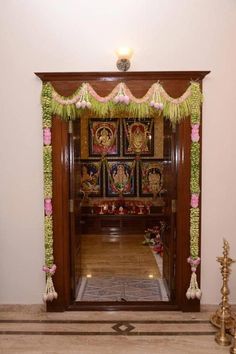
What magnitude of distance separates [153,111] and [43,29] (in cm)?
151

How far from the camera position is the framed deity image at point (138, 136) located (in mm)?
8406

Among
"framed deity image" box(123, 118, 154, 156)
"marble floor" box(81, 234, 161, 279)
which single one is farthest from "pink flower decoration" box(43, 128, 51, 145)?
"framed deity image" box(123, 118, 154, 156)

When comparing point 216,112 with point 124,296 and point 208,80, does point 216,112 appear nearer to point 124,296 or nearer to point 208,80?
point 208,80

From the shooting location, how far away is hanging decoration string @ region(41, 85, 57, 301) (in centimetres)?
379

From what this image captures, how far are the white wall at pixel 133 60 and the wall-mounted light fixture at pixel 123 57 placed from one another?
8 centimetres

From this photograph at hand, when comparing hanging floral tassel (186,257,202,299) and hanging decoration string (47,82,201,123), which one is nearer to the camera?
hanging decoration string (47,82,201,123)

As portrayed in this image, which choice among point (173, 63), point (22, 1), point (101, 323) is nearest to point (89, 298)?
point (101, 323)

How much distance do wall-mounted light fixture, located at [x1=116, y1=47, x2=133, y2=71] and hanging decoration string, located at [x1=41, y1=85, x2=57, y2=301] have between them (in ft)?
2.60

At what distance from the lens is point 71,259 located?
4.11 meters

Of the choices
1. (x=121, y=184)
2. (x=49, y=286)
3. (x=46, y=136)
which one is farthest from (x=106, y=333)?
(x=121, y=184)

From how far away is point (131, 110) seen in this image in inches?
151

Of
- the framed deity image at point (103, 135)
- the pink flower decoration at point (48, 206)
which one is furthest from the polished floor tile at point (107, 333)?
the framed deity image at point (103, 135)

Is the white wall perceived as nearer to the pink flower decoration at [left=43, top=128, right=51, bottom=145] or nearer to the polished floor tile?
the pink flower decoration at [left=43, top=128, right=51, bottom=145]

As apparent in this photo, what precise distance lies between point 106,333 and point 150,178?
5.24 m
